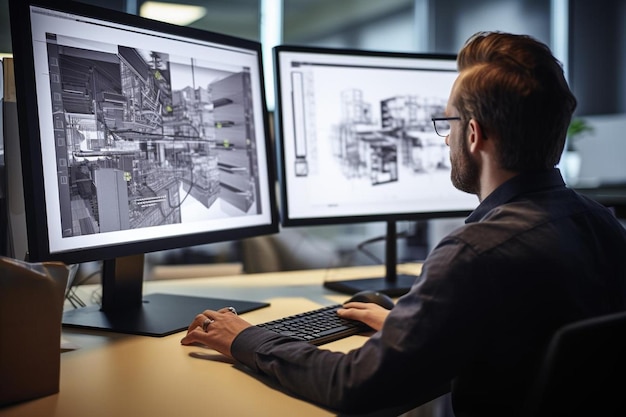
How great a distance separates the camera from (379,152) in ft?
5.41

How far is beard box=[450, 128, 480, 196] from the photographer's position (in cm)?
96

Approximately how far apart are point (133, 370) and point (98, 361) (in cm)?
8

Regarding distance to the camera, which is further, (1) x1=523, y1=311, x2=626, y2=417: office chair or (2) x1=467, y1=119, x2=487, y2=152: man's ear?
(2) x1=467, y1=119, x2=487, y2=152: man's ear

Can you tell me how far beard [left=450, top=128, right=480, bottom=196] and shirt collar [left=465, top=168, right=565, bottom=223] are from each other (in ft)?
0.19

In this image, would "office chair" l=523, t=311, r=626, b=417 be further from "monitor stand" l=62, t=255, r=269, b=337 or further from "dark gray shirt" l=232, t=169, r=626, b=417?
"monitor stand" l=62, t=255, r=269, b=337

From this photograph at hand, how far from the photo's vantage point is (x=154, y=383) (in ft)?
2.91

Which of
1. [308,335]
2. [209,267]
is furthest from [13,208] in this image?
[209,267]

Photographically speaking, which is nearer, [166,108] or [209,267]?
[166,108]

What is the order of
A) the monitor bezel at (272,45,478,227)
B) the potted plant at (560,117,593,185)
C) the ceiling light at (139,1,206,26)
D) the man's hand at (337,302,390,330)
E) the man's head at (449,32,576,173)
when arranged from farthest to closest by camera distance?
the potted plant at (560,117,593,185)
the ceiling light at (139,1,206,26)
the monitor bezel at (272,45,478,227)
the man's hand at (337,302,390,330)
the man's head at (449,32,576,173)

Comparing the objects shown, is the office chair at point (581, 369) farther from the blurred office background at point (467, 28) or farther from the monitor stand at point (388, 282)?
the blurred office background at point (467, 28)

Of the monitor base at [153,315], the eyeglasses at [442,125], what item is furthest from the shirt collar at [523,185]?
the monitor base at [153,315]

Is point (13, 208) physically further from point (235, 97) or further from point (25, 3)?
point (235, 97)

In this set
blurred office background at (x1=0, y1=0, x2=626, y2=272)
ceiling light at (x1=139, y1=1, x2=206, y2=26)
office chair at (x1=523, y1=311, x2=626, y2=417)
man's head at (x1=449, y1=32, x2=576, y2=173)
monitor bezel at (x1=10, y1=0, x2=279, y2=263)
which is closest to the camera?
office chair at (x1=523, y1=311, x2=626, y2=417)

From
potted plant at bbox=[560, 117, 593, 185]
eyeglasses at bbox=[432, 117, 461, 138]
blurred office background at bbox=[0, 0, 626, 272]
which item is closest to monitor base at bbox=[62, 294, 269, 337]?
eyeglasses at bbox=[432, 117, 461, 138]
